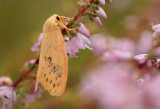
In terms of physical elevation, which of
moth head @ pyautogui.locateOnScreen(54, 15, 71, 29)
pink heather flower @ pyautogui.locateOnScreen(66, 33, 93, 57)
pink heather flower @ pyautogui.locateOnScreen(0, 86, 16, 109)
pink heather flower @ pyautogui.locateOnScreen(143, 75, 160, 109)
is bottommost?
pink heather flower @ pyautogui.locateOnScreen(143, 75, 160, 109)

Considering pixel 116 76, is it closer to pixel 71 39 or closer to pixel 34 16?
pixel 71 39

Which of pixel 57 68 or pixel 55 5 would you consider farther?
pixel 55 5

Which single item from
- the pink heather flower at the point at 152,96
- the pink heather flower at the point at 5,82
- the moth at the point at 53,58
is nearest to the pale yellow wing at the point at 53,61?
the moth at the point at 53,58

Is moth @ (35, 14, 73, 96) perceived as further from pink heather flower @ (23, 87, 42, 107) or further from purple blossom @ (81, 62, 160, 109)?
purple blossom @ (81, 62, 160, 109)

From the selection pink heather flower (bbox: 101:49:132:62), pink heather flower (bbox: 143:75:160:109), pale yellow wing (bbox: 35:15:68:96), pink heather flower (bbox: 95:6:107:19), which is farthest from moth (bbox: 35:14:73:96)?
pink heather flower (bbox: 143:75:160:109)

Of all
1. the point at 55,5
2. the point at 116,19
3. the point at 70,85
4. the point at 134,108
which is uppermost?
the point at 55,5

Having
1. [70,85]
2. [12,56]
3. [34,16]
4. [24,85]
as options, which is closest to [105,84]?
[24,85]

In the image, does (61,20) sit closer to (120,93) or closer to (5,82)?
(5,82)
